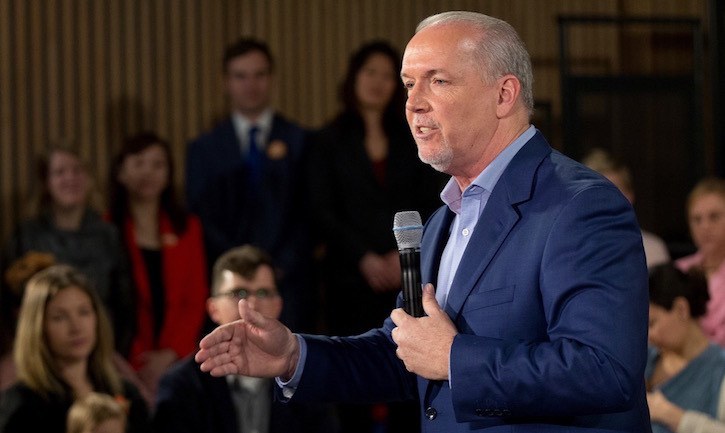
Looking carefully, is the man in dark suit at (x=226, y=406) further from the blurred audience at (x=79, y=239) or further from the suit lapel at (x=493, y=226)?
the suit lapel at (x=493, y=226)

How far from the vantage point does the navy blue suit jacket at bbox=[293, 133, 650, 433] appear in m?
1.76

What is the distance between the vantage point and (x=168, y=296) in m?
4.73

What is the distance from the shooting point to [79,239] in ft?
15.3

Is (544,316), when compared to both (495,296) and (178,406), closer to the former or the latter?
(495,296)

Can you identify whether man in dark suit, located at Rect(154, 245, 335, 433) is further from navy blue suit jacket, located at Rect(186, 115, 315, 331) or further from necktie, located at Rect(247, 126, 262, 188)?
necktie, located at Rect(247, 126, 262, 188)

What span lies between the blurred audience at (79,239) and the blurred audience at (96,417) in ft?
3.61

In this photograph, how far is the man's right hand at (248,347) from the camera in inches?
77.4

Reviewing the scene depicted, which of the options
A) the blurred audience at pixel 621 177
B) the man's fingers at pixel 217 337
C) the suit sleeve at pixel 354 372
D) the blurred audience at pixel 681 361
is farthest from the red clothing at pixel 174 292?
the man's fingers at pixel 217 337

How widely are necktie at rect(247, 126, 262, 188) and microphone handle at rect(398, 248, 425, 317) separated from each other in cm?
299

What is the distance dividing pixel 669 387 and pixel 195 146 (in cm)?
228

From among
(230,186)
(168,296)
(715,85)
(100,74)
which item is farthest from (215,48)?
(715,85)

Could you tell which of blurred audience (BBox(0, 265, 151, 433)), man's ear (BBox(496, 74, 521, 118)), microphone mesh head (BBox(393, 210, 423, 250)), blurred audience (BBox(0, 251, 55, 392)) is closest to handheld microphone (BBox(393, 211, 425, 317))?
microphone mesh head (BBox(393, 210, 423, 250))

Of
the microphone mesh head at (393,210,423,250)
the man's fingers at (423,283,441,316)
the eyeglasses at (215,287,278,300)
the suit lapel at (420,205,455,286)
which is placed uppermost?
the microphone mesh head at (393,210,423,250)

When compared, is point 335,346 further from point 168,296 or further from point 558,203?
point 168,296
